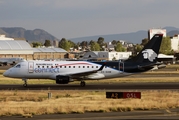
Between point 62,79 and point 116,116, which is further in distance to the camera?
point 62,79

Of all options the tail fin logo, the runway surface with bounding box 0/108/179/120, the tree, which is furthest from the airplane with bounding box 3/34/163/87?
the tree

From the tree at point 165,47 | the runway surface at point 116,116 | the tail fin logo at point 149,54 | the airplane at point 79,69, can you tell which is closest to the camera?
the runway surface at point 116,116

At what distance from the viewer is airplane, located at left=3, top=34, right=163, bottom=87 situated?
164 ft

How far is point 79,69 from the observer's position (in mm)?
51031

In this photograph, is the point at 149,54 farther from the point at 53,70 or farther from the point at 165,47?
the point at 165,47

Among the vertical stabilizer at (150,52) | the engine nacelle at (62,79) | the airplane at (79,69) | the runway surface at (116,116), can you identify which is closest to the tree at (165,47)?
the vertical stabilizer at (150,52)

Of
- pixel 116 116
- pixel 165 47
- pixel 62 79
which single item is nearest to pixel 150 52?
pixel 62 79

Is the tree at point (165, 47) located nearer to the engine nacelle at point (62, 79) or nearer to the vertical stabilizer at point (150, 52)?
the vertical stabilizer at point (150, 52)

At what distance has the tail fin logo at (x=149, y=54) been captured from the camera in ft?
171

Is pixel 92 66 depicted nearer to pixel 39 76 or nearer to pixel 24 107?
pixel 39 76

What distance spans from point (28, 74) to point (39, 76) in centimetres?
133

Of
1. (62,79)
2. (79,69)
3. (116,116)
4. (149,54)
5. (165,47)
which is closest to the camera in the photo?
(116,116)

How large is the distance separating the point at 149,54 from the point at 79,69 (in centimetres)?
896

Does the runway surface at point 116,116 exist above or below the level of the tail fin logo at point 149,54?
below
